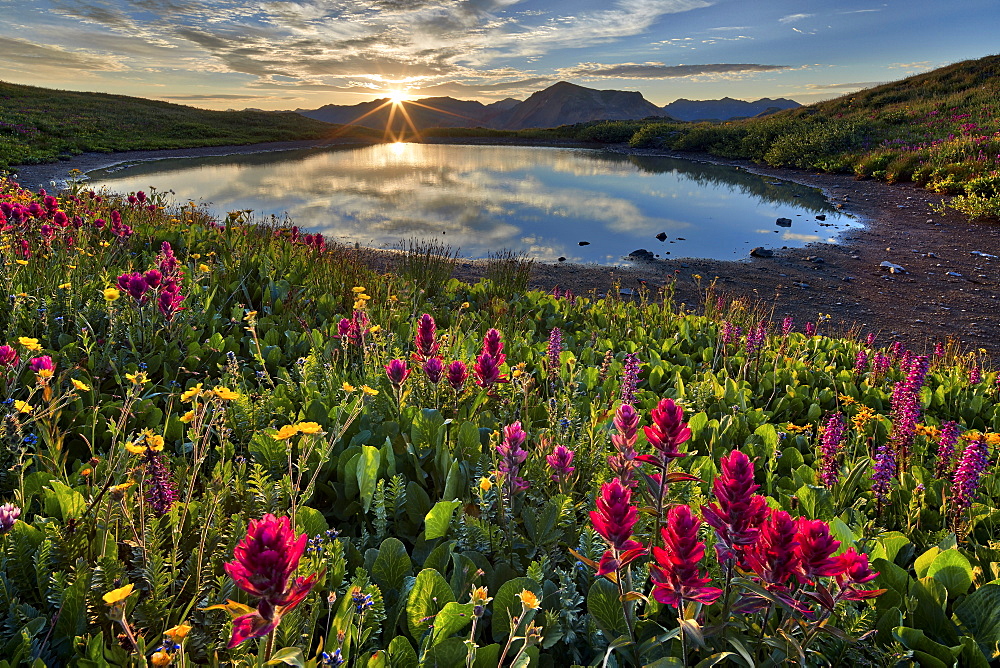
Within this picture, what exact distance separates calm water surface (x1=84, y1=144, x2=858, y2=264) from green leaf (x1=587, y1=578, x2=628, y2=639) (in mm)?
11567

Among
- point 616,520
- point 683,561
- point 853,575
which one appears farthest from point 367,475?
point 853,575

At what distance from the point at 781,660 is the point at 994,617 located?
0.86 meters

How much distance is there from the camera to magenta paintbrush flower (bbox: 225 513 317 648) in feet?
3.19

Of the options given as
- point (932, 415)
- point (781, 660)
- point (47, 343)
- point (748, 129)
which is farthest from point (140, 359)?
point (748, 129)

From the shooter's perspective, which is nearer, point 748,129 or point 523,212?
point 523,212

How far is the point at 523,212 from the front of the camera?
18031mm

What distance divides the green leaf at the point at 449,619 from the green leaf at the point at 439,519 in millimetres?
504

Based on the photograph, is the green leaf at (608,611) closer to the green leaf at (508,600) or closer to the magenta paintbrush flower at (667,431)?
the green leaf at (508,600)

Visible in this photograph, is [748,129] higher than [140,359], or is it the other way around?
[748,129]

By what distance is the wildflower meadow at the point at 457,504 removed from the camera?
1348 mm

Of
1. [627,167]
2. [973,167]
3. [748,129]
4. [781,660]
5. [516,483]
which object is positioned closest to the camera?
[781,660]

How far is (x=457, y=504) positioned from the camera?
2158 millimetres

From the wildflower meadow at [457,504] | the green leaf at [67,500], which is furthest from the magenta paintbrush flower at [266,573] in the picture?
the green leaf at [67,500]

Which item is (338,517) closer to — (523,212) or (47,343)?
(47,343)
